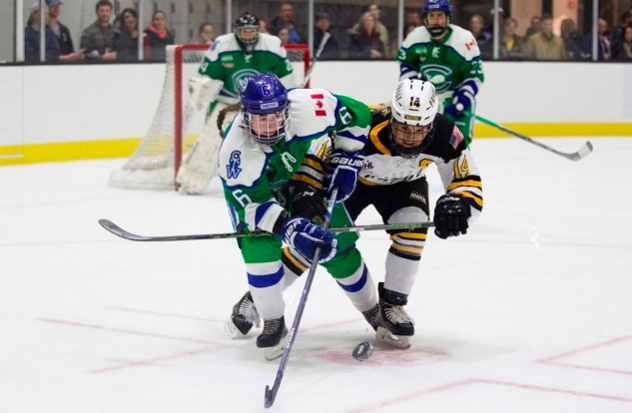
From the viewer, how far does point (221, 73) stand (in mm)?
7035

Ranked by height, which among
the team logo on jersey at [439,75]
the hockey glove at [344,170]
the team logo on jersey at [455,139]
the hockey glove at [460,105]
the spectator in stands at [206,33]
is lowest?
the hockey glove at [344,170]

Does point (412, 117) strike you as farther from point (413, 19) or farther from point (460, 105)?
point (413, 19)

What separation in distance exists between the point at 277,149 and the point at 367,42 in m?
7.46

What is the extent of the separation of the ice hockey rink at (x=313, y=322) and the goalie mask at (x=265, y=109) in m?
0.64

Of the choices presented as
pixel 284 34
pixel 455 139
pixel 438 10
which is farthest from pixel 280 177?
pixel 284 34

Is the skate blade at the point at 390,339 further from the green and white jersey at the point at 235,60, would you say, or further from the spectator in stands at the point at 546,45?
the spectator in stands at the point at 546,45

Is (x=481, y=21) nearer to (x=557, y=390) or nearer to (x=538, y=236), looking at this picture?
(x=538, y=236)

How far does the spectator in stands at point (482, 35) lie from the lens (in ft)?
35.9

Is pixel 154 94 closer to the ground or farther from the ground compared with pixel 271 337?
farther from the ground

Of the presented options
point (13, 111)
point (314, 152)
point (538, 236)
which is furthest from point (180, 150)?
point (314, 152)

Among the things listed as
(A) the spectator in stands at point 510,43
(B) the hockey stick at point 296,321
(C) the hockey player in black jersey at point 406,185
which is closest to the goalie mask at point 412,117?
(C) the hockey player in black jersey at point 406,185

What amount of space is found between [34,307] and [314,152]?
1261 mm

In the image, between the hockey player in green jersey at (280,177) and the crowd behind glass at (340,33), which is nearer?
the hockey player in green jersey at (280,177)

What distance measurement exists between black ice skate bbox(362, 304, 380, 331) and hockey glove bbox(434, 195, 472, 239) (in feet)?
1.39
